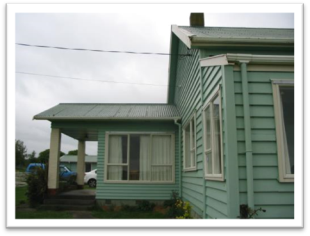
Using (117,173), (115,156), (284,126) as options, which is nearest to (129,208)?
(117,173)

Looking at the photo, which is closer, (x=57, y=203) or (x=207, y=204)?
(x=207, y=204)

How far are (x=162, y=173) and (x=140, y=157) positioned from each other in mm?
975

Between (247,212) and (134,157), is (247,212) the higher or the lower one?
the lower one

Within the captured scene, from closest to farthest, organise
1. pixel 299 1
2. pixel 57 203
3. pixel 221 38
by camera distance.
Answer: pixel 299 1 → pixel 221 38 → pixel 57 203

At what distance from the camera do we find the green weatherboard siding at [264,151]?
13.4ft

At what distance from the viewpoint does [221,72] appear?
4504 millimetres

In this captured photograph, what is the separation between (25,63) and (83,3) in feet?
26.2

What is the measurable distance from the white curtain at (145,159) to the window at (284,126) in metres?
6.80

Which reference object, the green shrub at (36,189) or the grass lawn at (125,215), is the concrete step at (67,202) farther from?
the grass lawn at (125,215)

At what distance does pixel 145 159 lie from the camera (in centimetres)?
1068

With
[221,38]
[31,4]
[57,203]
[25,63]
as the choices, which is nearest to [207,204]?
[221,38]


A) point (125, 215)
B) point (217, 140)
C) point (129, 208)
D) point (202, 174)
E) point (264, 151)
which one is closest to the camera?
point (264, 151)

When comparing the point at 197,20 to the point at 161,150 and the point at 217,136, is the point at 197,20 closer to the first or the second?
the point at 161,150
